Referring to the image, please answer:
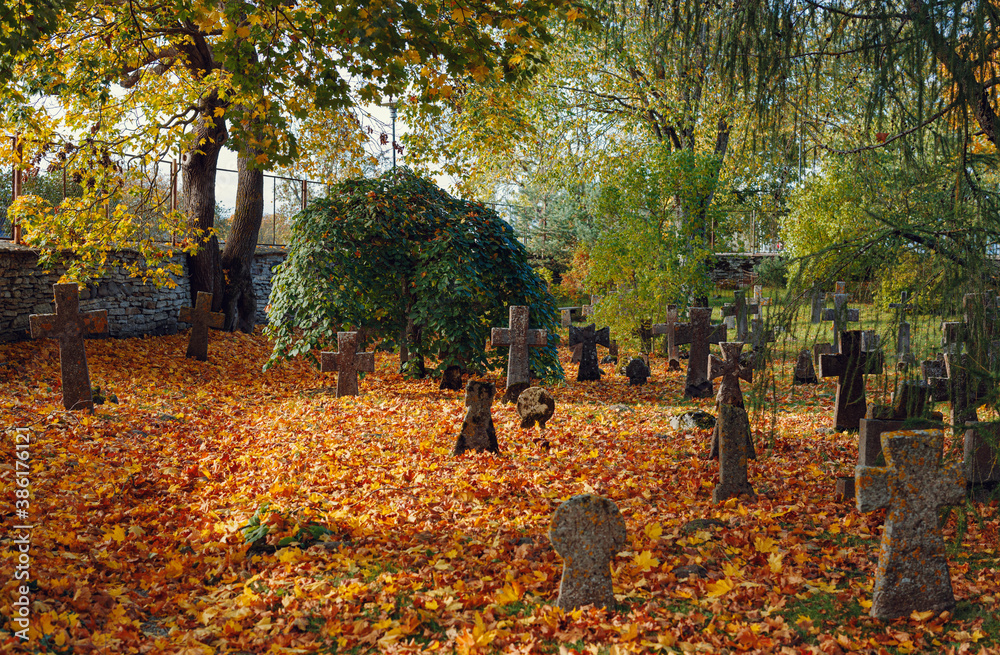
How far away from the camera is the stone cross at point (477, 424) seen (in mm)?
5992

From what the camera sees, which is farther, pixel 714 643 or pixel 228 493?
pixel 228 493

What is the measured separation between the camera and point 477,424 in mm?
6008

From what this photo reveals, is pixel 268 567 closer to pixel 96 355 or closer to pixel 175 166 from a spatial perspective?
pixel 96 355

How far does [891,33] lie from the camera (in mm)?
3674

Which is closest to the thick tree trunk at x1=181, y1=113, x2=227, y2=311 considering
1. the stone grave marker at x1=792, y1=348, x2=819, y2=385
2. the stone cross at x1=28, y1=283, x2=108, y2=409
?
the stone cross at x1=28, y1=283, x2=108, y2=409

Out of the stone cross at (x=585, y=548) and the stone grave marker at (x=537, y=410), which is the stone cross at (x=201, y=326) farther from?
the stone cross at (x=585, y=548)

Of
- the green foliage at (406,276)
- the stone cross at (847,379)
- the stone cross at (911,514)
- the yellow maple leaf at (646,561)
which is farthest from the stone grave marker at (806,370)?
the stone cross at (911,514)

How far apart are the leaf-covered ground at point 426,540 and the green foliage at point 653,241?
242 inches

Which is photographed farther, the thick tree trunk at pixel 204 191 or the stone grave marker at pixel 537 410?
the thick tree trunk at pixel 204 191

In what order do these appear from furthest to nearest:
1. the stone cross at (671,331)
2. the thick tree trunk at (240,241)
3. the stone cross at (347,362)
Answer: the thick tree trunk at (240,241) < the stone cross at (671,331) < the stone cross at (347,362)

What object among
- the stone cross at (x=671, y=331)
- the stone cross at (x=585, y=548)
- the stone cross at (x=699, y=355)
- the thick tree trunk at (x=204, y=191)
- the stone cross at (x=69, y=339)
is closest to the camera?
the stone cross at (x=585, y=548)

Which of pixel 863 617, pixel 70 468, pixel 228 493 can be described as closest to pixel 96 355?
pixel 70 468

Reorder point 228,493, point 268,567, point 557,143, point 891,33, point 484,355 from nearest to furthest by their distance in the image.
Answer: point 891,33, point 268,567, point 228,493, point 484,355, point 557,143

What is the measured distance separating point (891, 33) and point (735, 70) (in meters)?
0.89
